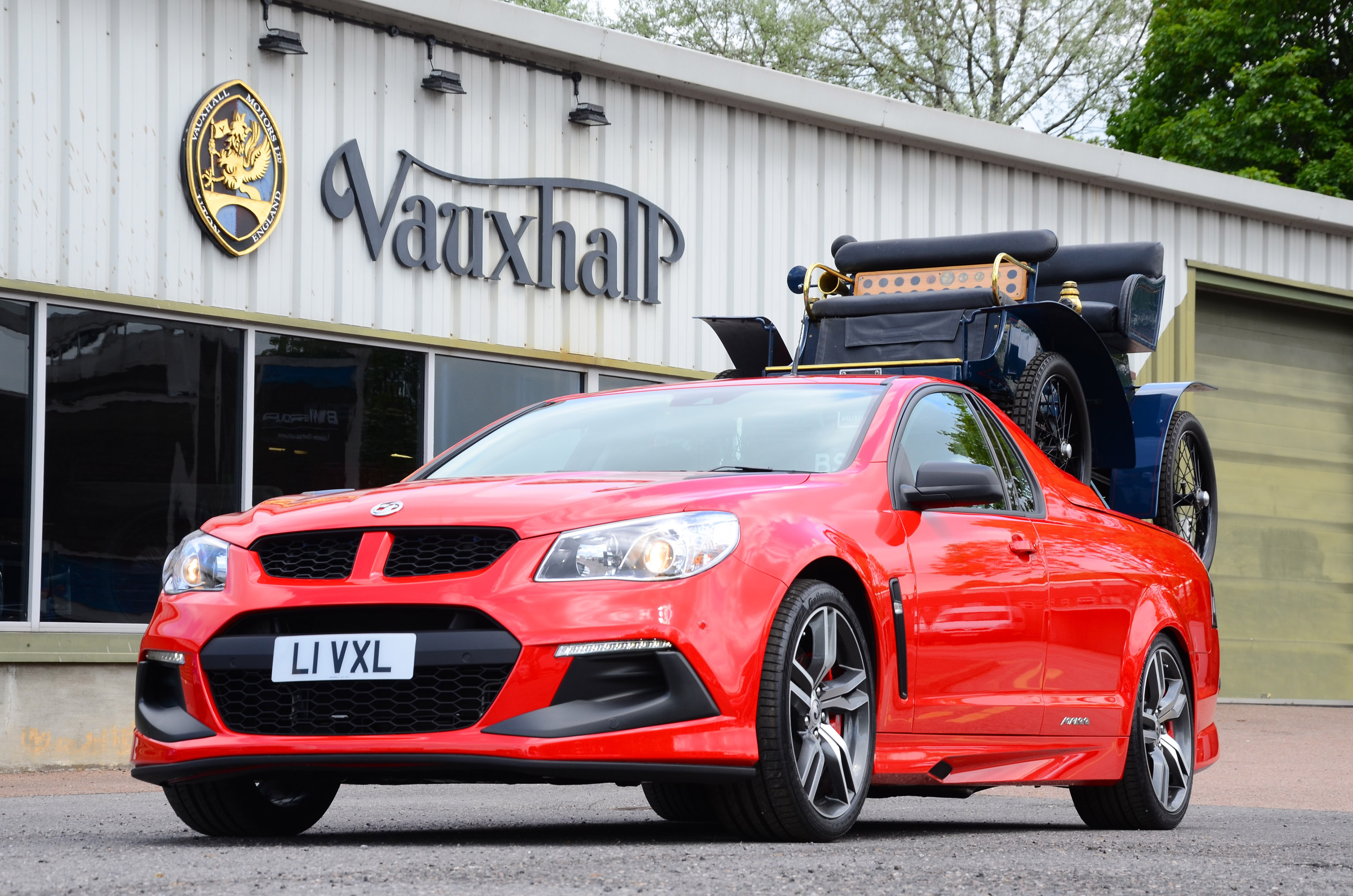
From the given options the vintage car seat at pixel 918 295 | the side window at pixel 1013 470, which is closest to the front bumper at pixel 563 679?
the side window at pixel 1013 470

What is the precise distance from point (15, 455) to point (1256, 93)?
29865 millimetres

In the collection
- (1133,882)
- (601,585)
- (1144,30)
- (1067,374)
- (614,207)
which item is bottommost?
(1133,882)

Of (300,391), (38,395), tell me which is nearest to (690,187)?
(300,391)

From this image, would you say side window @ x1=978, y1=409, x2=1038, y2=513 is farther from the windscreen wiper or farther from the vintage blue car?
the vintage blue car

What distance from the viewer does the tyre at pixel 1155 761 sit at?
283 inches

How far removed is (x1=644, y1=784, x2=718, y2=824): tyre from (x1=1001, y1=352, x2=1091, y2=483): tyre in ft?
11.1

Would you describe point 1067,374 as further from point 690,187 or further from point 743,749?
point 690,187

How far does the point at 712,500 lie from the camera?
5.29m

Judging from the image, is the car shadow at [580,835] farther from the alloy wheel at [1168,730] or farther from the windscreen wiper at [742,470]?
the windscreen wiper at [742,470]

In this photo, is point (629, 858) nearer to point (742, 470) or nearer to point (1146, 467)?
point (742, 470)

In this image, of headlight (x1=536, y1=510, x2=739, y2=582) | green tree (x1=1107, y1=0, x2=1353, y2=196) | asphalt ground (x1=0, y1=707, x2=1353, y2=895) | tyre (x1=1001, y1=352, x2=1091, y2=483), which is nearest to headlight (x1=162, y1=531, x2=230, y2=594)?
asphalt ground (x1=0, y1=707, x2=1353, y2=895)

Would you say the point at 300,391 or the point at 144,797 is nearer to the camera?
the point at 144,797

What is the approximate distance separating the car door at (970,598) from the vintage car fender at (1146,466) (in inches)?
156

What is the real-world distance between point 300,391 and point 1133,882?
9.43 meters
